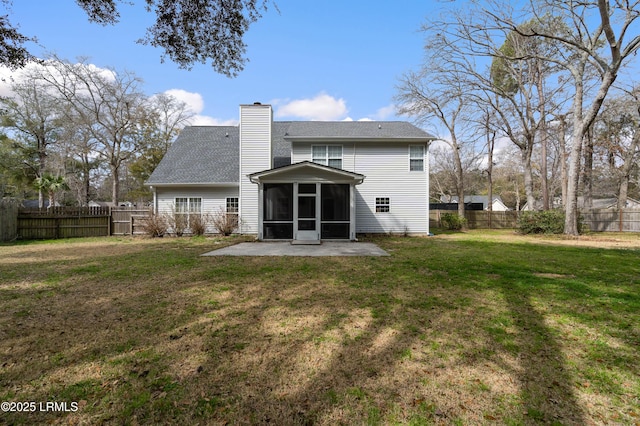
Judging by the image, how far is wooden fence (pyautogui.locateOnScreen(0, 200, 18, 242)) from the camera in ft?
44.9

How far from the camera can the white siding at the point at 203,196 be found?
15898 millimetres

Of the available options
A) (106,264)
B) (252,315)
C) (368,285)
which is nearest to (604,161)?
(368,285)

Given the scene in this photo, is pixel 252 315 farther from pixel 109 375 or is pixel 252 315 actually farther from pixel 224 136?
pixel 224 136

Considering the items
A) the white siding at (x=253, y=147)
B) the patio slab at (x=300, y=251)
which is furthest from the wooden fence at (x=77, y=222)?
the patio slab at (x=300, y=251)

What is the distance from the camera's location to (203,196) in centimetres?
1597

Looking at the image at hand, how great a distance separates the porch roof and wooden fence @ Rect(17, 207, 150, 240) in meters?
7.78

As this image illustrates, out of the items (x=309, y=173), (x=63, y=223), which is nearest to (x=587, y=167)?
(x=309, y=173)

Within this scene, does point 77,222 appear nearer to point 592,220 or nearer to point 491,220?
point 491,220

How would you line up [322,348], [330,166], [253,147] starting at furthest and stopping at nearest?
[253,147] < [330,166] < [322,348]

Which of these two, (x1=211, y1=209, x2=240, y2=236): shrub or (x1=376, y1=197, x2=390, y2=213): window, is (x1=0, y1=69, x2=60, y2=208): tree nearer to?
(x1=211, y1=209, x2=240, y2=236): shrub

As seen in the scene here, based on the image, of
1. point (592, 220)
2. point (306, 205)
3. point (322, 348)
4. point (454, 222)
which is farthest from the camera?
point (592, 220)

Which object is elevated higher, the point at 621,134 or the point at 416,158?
the point at 621,134

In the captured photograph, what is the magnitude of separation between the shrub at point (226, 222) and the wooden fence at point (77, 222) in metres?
4.05

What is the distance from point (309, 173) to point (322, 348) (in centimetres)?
979
